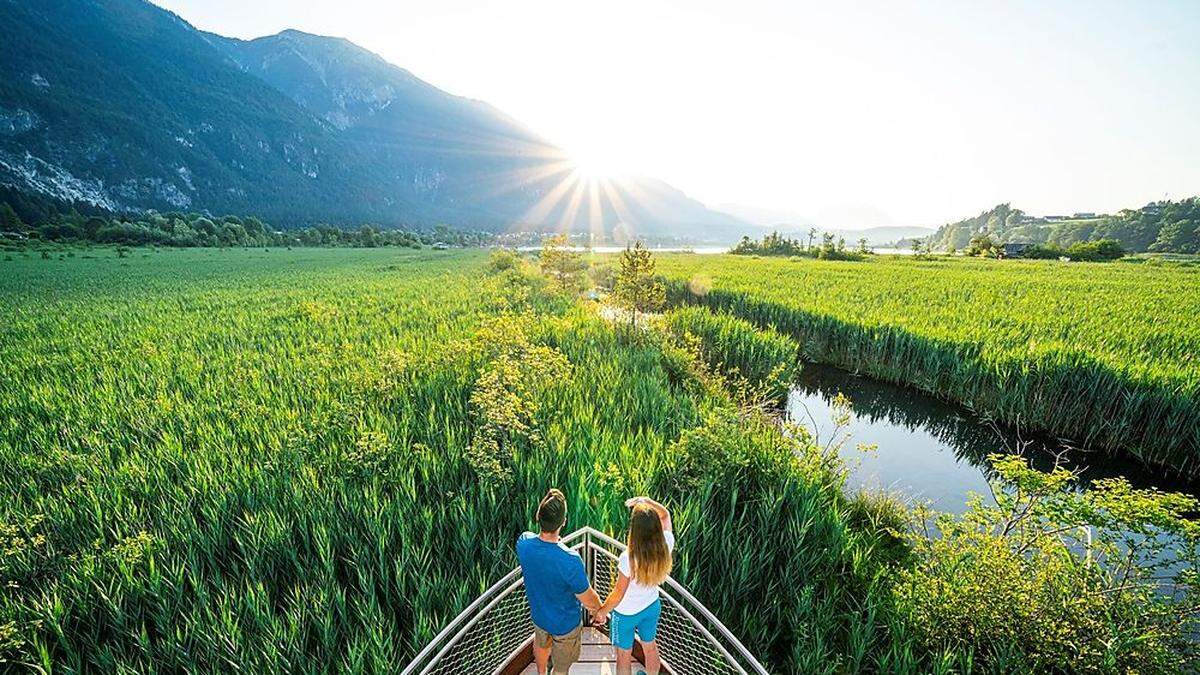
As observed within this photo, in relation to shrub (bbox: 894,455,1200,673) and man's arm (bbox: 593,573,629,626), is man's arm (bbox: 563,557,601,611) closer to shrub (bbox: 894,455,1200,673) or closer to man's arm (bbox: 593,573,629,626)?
man's arm (bbox: 593,573,629,626)

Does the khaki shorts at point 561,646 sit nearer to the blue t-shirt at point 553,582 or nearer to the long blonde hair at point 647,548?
the blue t-shirt at point 553,582

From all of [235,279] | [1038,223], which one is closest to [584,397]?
[235,279]

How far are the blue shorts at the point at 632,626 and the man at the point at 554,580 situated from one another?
0.17 m

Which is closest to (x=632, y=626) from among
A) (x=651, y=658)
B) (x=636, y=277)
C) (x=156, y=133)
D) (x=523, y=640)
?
(x=651, y=658)

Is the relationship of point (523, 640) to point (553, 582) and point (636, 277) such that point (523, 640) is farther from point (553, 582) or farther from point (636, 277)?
point (636, 277)

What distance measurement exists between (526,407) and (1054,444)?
32.9ft

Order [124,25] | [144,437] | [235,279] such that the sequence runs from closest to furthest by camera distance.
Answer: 1. [144,437]
2. [235,279]
3. [124,25]

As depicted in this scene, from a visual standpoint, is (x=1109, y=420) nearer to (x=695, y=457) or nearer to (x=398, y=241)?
(x=695, y=457)

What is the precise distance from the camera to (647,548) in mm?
2639

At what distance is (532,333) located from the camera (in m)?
11.1

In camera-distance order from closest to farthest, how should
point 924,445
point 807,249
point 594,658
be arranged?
point 594,658
point 924,445
point 807,249

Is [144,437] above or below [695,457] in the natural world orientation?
below

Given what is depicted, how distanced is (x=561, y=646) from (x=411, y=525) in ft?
6.38

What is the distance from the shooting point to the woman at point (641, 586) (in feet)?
8.60
